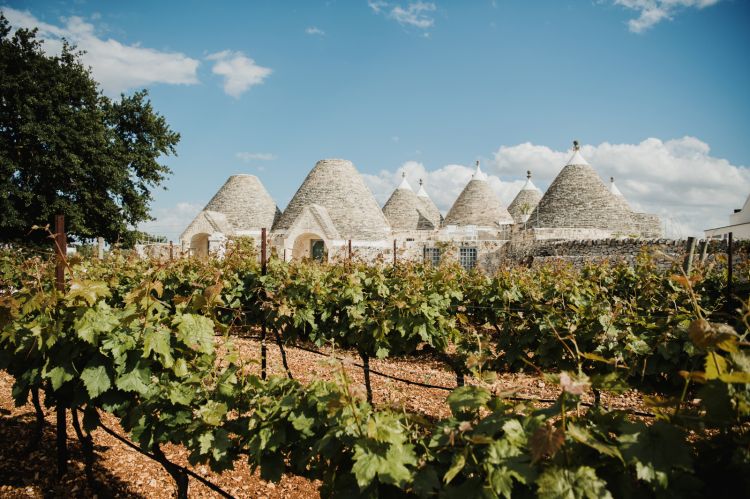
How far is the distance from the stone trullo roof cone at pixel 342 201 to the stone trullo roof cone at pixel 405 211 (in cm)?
519

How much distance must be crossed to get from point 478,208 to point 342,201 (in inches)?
343

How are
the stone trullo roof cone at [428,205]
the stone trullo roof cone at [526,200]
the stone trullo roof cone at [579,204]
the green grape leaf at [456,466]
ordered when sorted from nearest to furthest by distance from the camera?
1. the green grape leaf at [456,466]
2. the stone trullo roof cone at [579,204]
3. the stone trullo roof cone at [526,200]
4. the stone trullo roof cone at [428,205]

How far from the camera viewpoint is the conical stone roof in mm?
24234

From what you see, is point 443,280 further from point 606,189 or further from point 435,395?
point 606,189

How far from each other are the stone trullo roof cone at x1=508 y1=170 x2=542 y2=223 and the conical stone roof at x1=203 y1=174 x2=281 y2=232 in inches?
662

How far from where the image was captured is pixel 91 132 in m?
20.5

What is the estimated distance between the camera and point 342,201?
73.1 feet

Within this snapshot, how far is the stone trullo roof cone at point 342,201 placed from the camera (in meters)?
21.4

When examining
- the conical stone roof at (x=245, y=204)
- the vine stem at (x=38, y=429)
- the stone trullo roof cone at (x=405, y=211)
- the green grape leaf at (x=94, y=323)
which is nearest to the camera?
the green grape leaf at (x=94, y=323)

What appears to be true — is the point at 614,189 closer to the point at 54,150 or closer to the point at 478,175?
the point at 478,175

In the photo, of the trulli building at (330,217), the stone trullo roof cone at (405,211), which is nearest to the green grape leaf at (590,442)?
the trulli building at (330,217)

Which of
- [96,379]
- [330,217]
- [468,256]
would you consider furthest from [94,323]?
[468,256]

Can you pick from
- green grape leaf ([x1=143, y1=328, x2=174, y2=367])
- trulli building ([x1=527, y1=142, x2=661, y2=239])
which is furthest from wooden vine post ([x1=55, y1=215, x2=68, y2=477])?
trulli building ([x1=527, y1=142, x2=661, y2=239])

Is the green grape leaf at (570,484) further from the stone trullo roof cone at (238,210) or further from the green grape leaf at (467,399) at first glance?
the stone trullo roof cone at (238,210)
